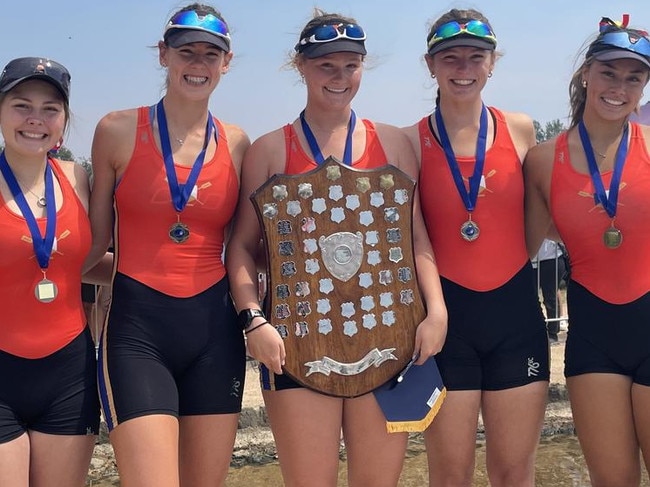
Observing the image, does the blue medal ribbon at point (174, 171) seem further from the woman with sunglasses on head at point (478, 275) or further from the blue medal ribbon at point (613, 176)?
the blue medal ribbon at point (613, 176)

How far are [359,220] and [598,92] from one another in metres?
1.42

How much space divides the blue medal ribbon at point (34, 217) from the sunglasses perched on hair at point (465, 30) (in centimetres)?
204

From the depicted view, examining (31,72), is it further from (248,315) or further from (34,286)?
(248,315)

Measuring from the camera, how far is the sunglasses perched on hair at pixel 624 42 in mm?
3629

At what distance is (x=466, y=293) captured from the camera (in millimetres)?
3705

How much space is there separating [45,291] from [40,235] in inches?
9.7

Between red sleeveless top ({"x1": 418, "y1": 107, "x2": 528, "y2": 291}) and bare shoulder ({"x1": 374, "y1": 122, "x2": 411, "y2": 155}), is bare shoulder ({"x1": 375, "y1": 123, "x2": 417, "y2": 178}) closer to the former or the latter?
bare shoulder ({"x1": 374, "y1": 122, "x2": 411, "y2": 155})

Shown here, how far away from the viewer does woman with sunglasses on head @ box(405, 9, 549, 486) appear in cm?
363

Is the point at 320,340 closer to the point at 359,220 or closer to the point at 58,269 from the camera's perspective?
the point at 359,220

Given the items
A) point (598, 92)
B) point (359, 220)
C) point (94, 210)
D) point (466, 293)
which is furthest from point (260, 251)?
point (598, 92)

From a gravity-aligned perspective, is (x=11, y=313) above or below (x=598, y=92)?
below

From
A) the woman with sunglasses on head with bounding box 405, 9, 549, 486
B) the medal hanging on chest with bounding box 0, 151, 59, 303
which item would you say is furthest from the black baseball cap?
the woman with sunglasses on head with bounding box 405, 9, 549, 486

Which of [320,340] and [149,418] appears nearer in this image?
[149,418]

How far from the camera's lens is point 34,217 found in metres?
3.21
